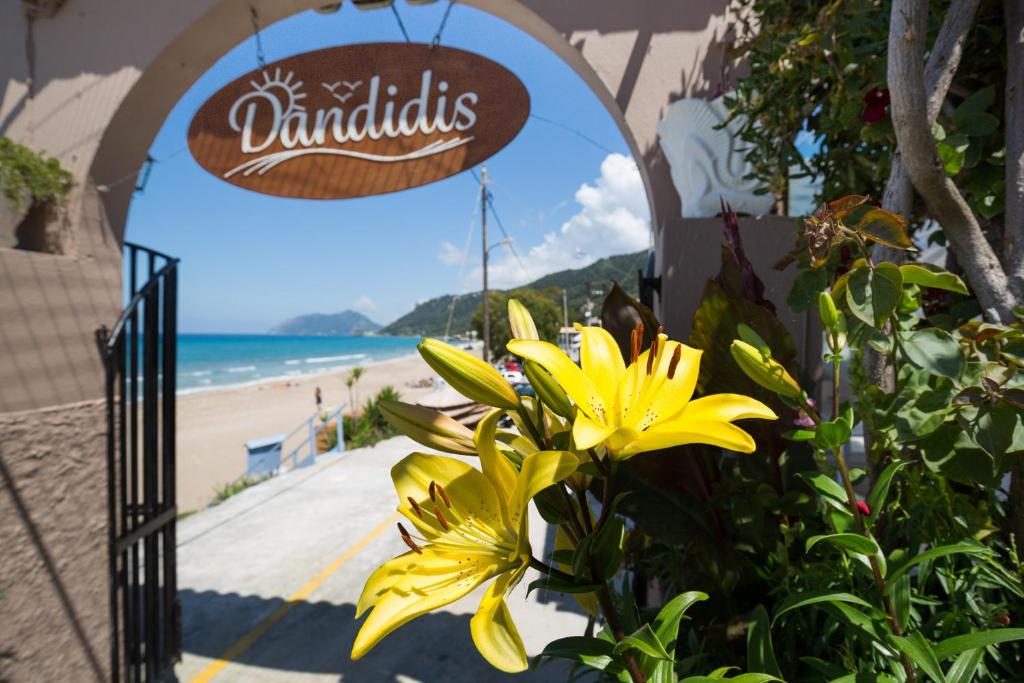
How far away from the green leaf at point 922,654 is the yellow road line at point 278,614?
337 cm

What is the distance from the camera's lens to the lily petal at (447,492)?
43cm

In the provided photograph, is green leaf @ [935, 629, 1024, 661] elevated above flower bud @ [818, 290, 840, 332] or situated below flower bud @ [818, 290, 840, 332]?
Result: below

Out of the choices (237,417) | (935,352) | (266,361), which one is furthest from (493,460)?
(266,361)

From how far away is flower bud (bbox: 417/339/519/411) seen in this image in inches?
16.8

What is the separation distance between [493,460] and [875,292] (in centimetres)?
50

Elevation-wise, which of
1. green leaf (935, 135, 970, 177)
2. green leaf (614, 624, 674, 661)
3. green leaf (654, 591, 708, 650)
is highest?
green leaf (935, 135, 970, 177)

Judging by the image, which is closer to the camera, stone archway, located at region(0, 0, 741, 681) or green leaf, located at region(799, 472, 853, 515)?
green leaf, located at region(799, 472, 853, 515)

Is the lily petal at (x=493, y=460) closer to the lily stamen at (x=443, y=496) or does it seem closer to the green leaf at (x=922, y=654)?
the lily stamen at (x=443, y=496)

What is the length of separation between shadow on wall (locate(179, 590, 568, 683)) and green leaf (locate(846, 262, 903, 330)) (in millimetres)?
2487

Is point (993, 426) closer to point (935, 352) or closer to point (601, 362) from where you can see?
point (935, 352)

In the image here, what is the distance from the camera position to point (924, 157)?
29.0 inches

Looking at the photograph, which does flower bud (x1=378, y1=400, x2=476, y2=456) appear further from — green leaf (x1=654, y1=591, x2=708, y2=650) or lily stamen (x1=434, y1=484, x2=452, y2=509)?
Result: green leaf (x1=654, y1=591, x2=708, y2=650)

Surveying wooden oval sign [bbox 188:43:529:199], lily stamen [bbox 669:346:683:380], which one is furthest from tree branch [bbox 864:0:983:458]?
wooden oval sign [bbox 188:43:529:199]

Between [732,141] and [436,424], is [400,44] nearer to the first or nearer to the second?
[732,141]
